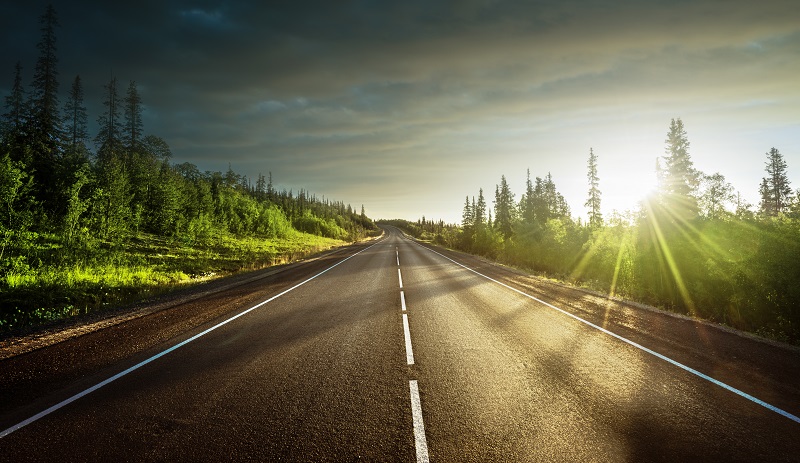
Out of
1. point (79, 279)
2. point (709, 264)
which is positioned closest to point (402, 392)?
point (709, 264)

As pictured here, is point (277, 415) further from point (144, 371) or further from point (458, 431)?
point (144, 371)

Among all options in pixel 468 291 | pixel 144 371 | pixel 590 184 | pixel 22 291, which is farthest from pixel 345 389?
pixel 590 184

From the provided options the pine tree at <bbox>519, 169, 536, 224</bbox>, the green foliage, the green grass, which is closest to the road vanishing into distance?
the green foliage

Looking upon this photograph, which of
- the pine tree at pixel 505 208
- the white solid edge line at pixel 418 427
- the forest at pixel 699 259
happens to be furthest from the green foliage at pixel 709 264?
the pine tree at pixel 505 208

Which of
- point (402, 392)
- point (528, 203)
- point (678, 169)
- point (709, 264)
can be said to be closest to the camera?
point (402, 392)

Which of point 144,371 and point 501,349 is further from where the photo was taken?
point 501,349

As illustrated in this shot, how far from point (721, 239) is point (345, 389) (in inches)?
542

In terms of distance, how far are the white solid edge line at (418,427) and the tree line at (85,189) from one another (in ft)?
58.5

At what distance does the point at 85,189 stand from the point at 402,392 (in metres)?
34.3

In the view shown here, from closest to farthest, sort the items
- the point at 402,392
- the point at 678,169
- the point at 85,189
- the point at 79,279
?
the point at 402,392 < the point at 79,279 < the point at 85,189 < the point at 678,169

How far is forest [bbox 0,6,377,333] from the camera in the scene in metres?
12.8

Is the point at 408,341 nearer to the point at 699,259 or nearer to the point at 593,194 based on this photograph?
the point at 699,259

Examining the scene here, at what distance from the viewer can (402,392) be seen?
14.3 feet

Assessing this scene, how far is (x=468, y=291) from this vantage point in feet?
41.2
